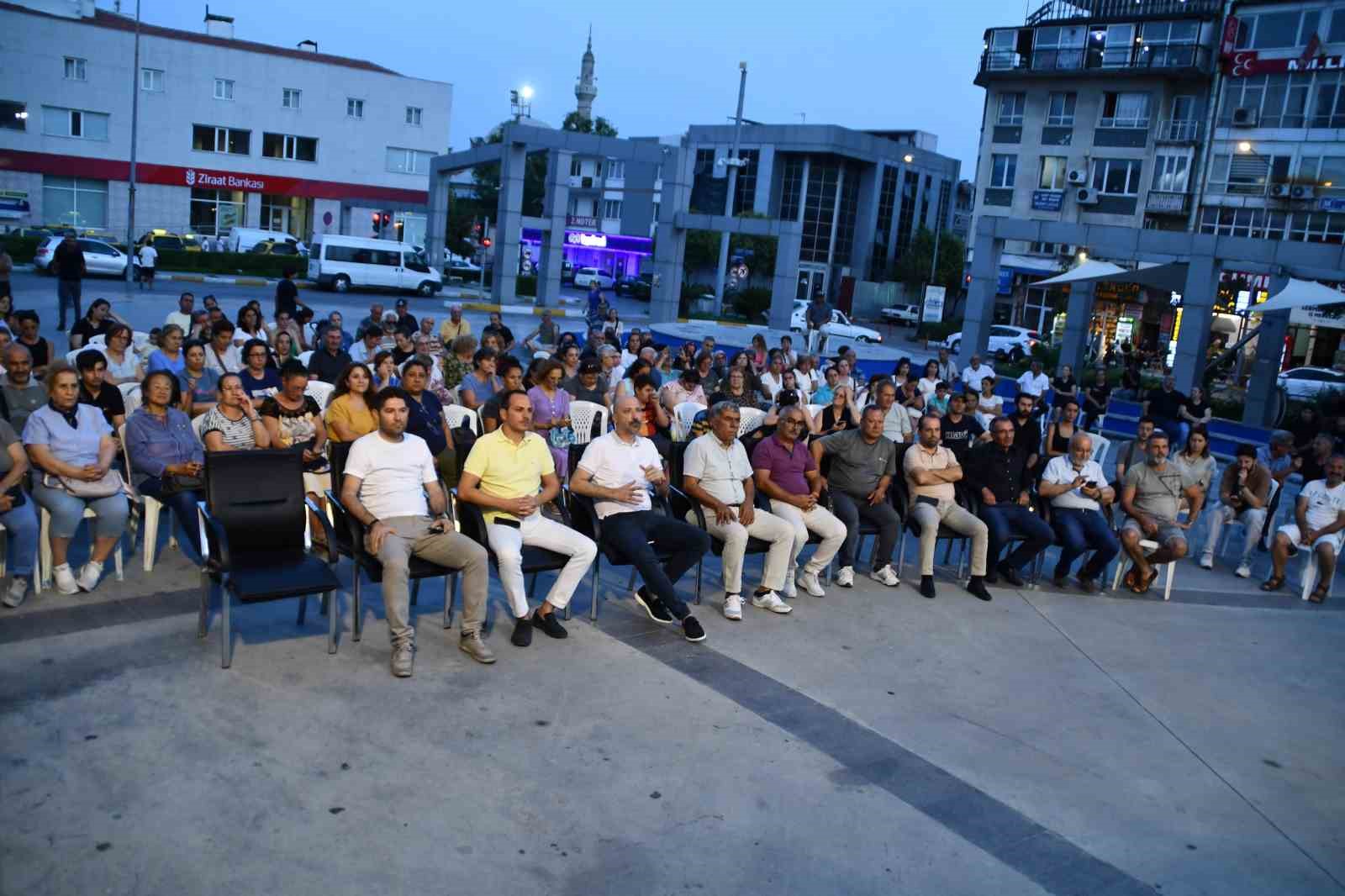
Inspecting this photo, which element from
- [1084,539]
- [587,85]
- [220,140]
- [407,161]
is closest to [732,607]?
[1084,539]

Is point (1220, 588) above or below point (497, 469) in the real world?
below

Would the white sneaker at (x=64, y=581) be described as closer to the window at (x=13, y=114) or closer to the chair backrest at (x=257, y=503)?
the chair backrest at (x=257, y=503)

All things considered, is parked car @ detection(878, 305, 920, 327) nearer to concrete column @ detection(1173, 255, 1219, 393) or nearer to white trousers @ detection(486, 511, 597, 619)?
concrete column @ detection(1173, 255, 1219, 393)

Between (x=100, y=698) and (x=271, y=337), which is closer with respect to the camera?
(x=100, y=698)

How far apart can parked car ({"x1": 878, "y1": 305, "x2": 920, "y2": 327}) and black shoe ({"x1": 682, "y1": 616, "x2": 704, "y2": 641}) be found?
51292 mm

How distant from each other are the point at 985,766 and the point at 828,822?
3.68 ft

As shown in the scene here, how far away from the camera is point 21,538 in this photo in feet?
19.5

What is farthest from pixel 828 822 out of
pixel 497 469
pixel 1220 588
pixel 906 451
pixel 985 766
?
pixel 1220 588

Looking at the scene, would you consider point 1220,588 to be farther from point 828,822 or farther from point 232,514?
point 232,514

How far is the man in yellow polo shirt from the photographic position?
246 inches

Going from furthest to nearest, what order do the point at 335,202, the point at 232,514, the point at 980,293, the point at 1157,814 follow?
the point at 335,202 < the point at 980,293 < the point at 232,514 < the point at 1157,814

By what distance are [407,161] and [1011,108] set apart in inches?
1160

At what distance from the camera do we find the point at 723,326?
28.3 meters

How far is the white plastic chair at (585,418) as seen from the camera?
928 centimetres
